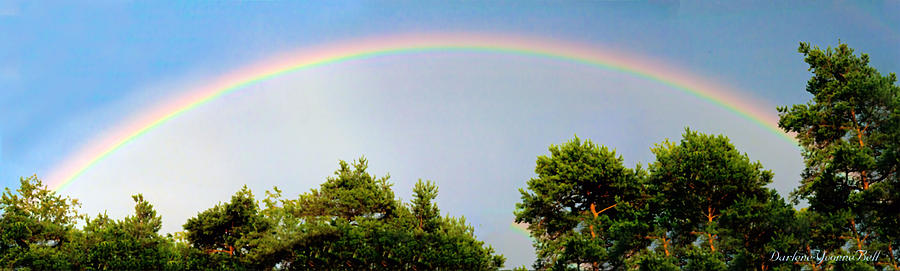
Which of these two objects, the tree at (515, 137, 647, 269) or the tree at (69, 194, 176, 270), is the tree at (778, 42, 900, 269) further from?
the tree at (69, 194, 176, 270)

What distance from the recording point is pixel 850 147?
1002 inches

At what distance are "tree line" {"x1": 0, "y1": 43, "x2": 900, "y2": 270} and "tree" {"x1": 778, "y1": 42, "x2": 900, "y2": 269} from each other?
0.06 m

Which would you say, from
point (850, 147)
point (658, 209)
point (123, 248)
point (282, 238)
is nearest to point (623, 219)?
point (658, 209)

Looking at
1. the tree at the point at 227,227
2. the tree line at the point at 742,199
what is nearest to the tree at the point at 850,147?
the tree line at the point at 742,199

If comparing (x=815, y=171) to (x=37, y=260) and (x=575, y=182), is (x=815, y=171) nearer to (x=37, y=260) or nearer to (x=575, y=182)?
(x=575, y=182)

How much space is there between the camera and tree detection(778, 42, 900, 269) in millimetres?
25000

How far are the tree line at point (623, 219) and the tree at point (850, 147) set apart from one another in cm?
6

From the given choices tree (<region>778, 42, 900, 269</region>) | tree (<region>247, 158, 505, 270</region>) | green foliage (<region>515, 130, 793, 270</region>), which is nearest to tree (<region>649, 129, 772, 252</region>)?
green foliage (<region>515, 130, 793, 270</region>)

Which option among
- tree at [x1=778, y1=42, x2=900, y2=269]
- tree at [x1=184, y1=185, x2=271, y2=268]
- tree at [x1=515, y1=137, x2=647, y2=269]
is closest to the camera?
tree at [x1=778, y1=42, x2=900, y2=269]

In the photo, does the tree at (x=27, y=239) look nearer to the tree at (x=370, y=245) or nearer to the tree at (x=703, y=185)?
the tree at (x=370, y=245)

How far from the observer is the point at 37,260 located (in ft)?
108

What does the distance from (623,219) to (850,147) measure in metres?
9.50

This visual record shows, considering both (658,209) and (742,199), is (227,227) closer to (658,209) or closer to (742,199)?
(658,209)

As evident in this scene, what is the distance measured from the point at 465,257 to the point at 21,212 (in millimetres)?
26606
